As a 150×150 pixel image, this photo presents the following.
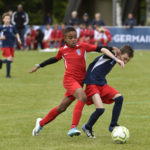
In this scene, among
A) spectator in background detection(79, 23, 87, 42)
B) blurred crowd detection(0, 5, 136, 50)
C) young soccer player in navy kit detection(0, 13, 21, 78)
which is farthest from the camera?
spectator in background detection(79, 23, 87, 42)

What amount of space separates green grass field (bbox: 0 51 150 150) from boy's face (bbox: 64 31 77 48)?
137 centimetres

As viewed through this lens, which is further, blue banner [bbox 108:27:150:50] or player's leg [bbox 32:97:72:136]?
blue banner [bbox 108:27:150:50]

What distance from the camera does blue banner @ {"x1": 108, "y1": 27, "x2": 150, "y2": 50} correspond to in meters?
30.6

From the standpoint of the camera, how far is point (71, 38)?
7.45m

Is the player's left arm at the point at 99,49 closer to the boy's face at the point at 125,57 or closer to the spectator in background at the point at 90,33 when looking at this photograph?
the boy's face at the point at 125,57

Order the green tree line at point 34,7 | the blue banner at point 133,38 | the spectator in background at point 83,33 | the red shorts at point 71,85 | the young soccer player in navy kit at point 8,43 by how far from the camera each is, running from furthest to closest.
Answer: the green tree line at point 34,7 → the spectator in background at point 83,33 → the blue banner at point 133,38 → the young soccer player in navy kit at point 8,43 → the red shorts at point 71,85

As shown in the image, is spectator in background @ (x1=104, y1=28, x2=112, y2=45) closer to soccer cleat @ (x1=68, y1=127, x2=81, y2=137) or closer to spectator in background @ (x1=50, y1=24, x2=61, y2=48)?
spectator in background @ (x1=50, y1=24, x2=61, y2=48)

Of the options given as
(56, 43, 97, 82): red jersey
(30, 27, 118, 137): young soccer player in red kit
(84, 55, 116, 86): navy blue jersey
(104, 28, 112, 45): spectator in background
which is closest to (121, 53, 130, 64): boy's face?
(84, 55, 116, 86): navy blue jersey

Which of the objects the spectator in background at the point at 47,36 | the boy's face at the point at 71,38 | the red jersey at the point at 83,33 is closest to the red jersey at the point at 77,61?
the boy's face at the point at 71,38

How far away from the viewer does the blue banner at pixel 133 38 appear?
30594mm

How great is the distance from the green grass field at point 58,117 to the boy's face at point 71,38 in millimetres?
1370

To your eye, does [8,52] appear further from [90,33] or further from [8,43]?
[90,33]

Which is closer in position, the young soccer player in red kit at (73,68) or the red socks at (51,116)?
the young soccer player in red kit at (73,68)

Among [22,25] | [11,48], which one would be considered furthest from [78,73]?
[22,25]
